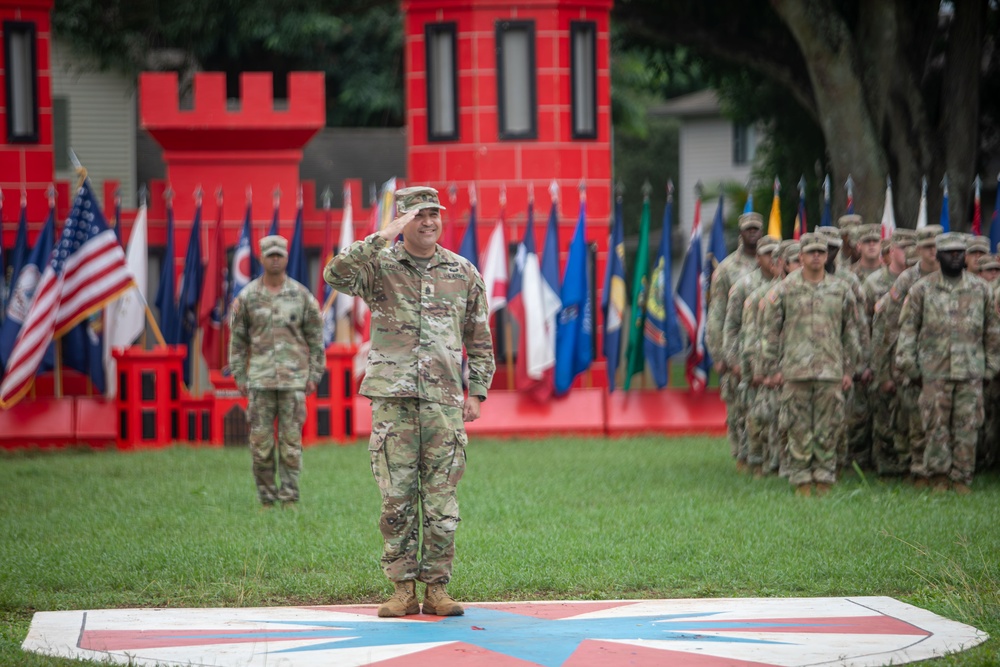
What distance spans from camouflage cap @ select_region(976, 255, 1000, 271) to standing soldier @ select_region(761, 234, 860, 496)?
2.04 m

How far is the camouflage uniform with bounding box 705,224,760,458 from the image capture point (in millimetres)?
16078

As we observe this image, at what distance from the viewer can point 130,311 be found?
20.5 m

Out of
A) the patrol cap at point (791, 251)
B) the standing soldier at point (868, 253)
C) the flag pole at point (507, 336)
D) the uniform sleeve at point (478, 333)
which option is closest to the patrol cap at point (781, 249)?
the patrol cap at point (791, 251)

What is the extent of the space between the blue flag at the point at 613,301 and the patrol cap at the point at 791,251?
19.4 feet

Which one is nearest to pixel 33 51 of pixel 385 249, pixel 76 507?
pixel 76 507

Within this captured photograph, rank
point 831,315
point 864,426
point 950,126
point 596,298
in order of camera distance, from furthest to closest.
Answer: point 950,126 → point 596,298 → point 864,426 → point 831,315

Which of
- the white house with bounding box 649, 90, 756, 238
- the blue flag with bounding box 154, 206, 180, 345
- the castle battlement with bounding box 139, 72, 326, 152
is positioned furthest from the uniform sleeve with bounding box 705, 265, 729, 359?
the white house with bounding box 649, 90, 756, 238

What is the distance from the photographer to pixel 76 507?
1388cm

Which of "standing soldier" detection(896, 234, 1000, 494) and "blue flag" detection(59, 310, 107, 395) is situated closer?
"standing soldier" detection(896, 234, 1000, 494)

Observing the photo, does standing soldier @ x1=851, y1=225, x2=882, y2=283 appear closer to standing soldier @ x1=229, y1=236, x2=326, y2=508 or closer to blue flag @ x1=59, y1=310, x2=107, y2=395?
standing soldier @ x1=229, y1=236, x2=326, y2=508

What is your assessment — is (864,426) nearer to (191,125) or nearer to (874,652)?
(874,652)

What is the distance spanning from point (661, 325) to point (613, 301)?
2.41 ft

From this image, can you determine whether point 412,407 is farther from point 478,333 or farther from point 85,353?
point 85,353

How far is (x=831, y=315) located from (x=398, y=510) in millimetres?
6340
